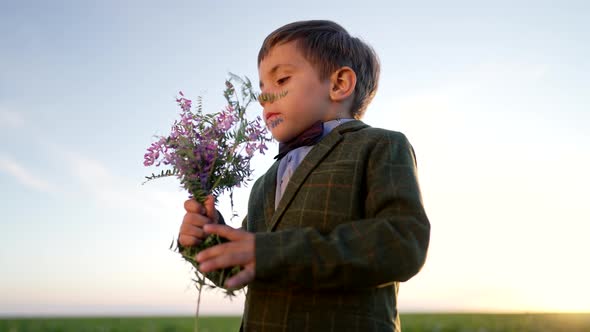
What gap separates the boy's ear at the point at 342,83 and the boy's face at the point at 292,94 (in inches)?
1.6

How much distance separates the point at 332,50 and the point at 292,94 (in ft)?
1.60

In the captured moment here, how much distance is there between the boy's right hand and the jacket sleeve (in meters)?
0.40

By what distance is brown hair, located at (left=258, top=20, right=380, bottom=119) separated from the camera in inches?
123

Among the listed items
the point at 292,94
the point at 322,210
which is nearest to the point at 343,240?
the point at 322,210

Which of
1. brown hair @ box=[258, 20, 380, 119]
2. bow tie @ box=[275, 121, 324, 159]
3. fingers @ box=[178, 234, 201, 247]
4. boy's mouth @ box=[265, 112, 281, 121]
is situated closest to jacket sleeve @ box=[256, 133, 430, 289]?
fingers @ box=[178, 234, 201, 247]

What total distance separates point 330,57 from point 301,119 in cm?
49

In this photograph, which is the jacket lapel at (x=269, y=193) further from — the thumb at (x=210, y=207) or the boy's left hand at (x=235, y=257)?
the boy's left hand at (x=235, y=257)

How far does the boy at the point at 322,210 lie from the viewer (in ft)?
7.13

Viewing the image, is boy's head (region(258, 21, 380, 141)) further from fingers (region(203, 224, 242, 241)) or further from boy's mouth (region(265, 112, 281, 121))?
fingers (region(203, 224, 242, 241))

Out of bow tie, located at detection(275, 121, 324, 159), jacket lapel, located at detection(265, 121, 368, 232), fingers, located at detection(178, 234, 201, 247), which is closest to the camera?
fingers, located at detection(178, 234, 201, 247)

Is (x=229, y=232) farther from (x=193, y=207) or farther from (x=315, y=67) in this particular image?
(x=315, y=67)

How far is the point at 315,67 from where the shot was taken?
306cm

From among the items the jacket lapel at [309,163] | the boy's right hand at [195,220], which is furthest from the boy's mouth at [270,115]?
the boy's right hand at [195,220]
